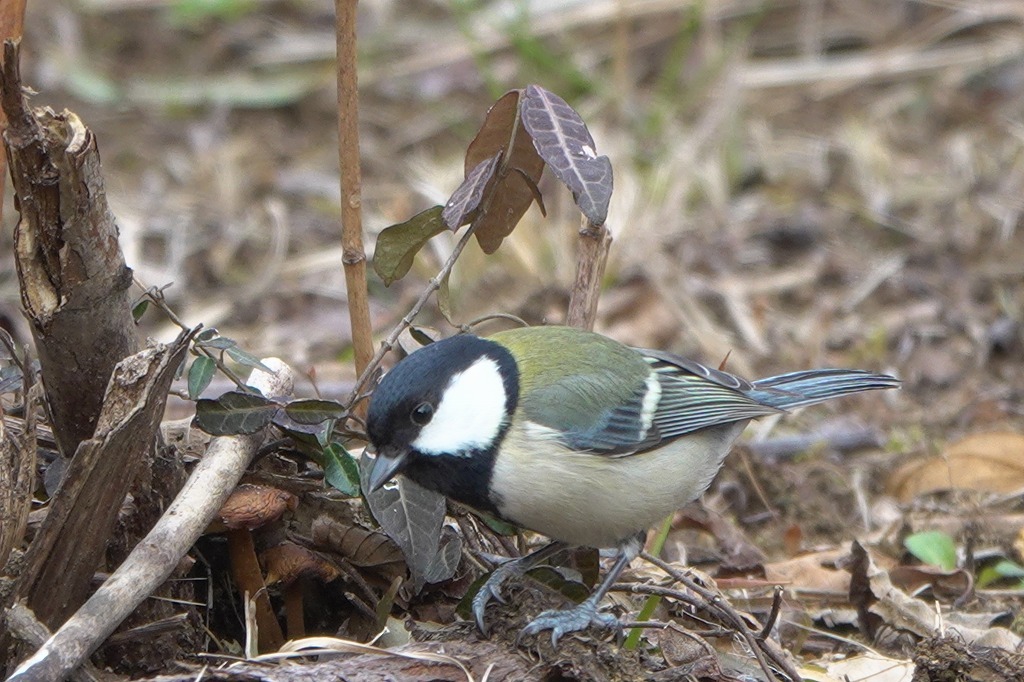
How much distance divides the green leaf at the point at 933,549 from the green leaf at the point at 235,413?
1.96m

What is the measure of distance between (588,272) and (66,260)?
129 cm

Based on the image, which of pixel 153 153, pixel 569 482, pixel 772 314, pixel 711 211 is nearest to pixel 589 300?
pixel 569 482

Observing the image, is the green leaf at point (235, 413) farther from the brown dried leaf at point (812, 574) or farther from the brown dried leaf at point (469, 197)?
the brown dried leaf at point (812, 574)

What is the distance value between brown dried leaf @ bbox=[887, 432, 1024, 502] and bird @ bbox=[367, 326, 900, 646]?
1130mm

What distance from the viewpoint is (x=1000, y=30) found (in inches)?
289

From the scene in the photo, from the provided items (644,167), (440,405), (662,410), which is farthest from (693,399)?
(644,167)

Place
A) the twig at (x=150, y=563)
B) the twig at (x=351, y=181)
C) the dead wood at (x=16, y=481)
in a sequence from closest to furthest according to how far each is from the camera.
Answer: the twig at (x=150, y=563) → the dead wood at (x=16, y=481) → the twig at (x=351, y=181)

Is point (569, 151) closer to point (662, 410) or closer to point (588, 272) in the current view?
point (588, 272)

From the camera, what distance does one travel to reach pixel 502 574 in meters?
2.72

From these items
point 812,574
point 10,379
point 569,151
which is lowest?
point 812,574

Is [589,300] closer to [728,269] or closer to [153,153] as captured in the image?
[728,269]

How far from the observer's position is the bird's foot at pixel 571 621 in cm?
256

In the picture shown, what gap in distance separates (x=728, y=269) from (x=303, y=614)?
3.60 meters

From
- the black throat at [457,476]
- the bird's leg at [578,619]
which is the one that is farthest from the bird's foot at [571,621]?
the black throat at [457,476]
